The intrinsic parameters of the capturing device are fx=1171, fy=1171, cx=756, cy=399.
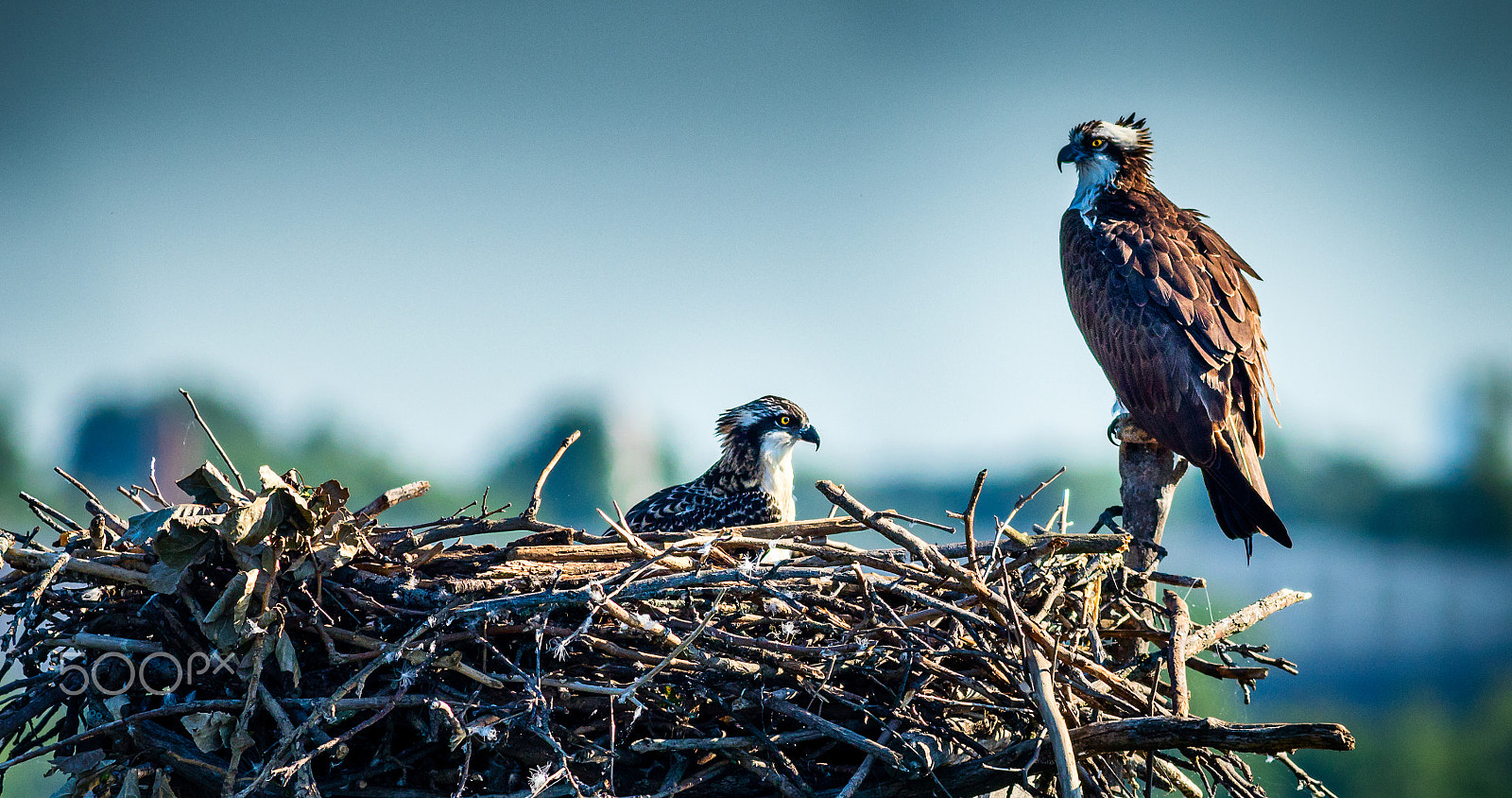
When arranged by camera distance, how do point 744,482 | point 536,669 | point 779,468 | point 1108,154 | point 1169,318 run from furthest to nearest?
point 1108,154, point 779,468, point 744,482, point 1169,318, point 536,669

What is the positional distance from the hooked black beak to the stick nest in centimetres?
341

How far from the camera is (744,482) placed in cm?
552

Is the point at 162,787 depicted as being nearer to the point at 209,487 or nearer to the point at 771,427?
the point at 209,487

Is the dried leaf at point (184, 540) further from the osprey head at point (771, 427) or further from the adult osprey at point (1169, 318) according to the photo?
the adult osprey at point (1169, 318)

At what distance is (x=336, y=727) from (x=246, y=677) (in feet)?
0.91

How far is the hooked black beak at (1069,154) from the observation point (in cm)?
641

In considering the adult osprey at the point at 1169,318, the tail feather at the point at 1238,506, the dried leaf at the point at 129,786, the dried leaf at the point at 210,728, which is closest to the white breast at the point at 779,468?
the adult osprey at the point at 1169,318


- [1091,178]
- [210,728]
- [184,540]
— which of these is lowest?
[210,728]

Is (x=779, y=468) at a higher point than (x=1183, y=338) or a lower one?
lower

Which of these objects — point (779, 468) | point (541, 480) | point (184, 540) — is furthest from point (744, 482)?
point (184, 540)

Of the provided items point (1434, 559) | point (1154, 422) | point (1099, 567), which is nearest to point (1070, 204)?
point (1154, 422)

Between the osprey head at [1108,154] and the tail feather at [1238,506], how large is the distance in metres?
2.05

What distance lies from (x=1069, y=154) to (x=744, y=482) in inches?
105

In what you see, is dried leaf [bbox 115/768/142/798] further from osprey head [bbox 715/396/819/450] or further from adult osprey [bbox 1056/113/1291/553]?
adult osprey [bbox 1056/113/1291/553]
